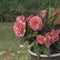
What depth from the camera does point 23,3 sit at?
8.70 meters

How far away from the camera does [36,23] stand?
9.73 ft

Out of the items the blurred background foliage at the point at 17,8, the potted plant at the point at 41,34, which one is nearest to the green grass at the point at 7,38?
the blurred background foliage at the point at 17,8

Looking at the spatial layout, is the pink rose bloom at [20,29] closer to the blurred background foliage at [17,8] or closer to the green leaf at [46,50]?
the green leaf at [46,50]

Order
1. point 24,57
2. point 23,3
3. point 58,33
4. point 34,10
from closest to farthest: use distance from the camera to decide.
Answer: point 58,33, point 24,57, point 34,10, point 23,3

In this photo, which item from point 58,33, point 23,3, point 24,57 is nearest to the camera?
point 58,33

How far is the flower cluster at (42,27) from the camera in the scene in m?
2.95

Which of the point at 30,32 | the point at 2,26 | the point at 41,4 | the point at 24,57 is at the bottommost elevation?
the point at 2,26

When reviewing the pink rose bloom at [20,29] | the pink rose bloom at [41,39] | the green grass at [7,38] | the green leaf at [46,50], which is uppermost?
the pink rose bloom at [20,29]

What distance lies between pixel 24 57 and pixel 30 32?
315 mm

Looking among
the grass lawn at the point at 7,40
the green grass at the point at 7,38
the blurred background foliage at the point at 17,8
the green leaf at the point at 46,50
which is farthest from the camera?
the blurred background foliage at the point at 17,8

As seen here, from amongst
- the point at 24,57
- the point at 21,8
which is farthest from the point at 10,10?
the point at 24,57

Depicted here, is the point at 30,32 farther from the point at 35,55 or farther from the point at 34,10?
the point at 34,10

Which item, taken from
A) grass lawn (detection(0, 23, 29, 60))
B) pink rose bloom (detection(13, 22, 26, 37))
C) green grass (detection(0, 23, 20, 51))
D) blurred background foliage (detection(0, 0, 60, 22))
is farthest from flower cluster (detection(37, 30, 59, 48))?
blurred background foliage (detection(0, 0, 60, 22))

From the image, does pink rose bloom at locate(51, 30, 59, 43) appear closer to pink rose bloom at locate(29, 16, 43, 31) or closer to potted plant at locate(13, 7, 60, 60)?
potted plant at locate(13, 7, 60, 60)
